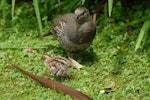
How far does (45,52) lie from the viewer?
5867 millimetres

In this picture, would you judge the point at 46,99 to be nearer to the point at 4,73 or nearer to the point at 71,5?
the point at 4,73

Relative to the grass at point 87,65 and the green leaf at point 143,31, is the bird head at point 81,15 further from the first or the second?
the green leaf at point 143,31

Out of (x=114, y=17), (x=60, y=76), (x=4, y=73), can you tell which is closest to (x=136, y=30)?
(x=114, y=17)

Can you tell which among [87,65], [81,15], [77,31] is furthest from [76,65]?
[81,15]

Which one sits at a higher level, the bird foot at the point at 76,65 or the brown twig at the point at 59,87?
the bird foot at the point at 76,65

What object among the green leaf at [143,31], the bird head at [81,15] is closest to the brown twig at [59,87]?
the bird head at [81,15]

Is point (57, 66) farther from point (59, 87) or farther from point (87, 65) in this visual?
point (87, 65)

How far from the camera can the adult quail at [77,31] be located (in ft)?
17.3

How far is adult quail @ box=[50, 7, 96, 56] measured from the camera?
17.3ft

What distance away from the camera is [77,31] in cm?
527

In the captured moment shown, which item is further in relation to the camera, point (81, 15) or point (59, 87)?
point (81, 15)

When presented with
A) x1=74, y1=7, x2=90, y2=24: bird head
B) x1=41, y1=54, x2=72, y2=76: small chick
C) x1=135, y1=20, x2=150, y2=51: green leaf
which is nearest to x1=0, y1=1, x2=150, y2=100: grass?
x1=41, y1=54, x2=72, y2=76: small chick

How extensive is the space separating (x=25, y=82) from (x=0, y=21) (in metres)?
1.75

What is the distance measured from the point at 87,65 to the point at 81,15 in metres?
0.66
